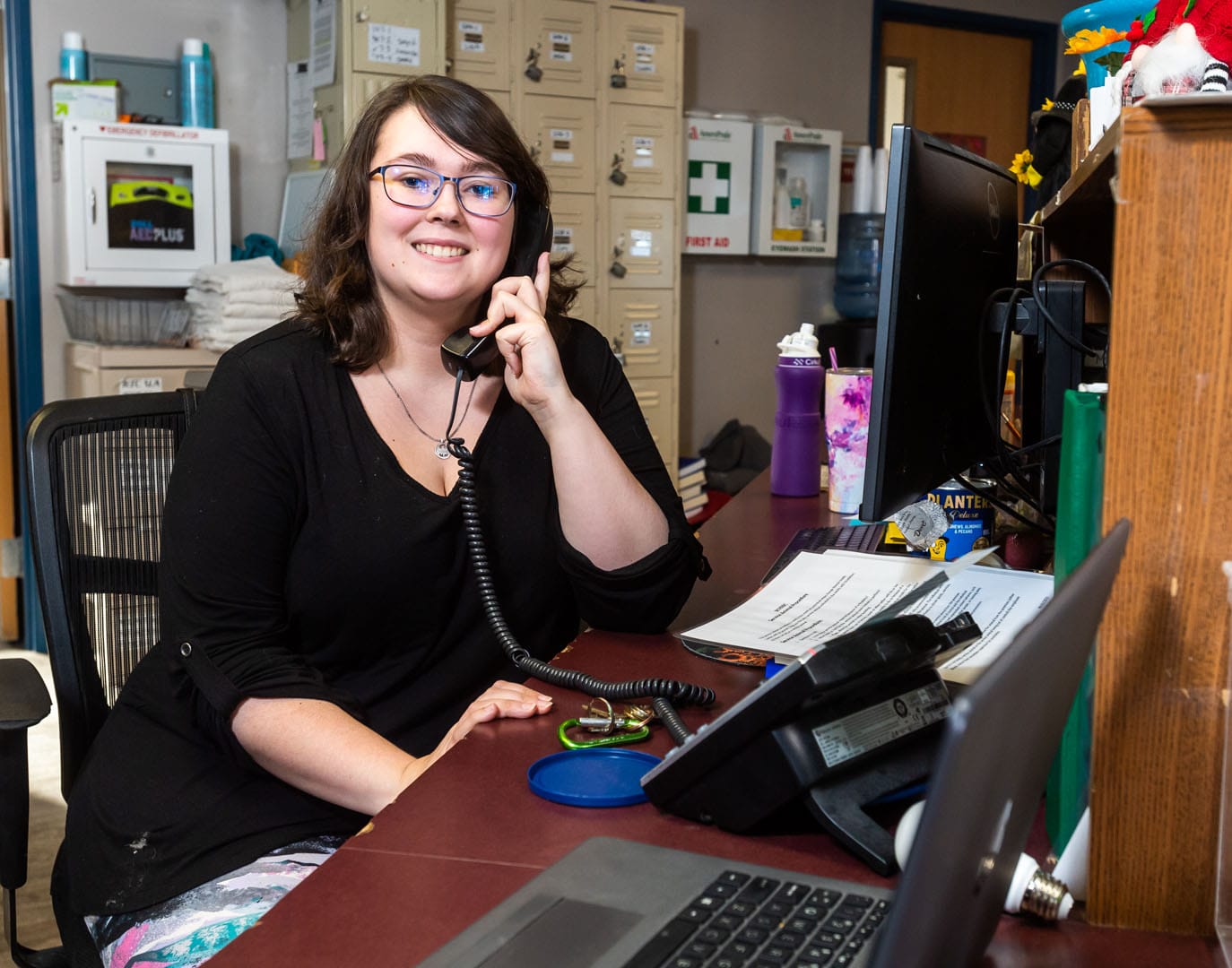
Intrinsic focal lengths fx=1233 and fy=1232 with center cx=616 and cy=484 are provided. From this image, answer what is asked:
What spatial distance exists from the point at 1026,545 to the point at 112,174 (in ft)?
9.84

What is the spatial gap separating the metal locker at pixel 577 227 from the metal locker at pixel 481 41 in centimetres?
45

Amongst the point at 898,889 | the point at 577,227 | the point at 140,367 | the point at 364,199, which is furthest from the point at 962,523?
the point at 577,227

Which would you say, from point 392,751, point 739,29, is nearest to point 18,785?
point 392,751

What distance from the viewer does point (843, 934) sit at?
660mm

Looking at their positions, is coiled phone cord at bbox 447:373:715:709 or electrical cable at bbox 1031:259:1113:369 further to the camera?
electrical cable at bbox 1031:259:1113:369

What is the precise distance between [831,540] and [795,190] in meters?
3.72

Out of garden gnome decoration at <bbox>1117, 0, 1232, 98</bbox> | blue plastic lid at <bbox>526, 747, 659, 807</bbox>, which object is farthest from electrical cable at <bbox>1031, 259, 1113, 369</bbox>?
blue plastic lid at <bbox>526, 747, 659, 807</bbox>

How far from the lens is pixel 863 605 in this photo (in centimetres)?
128

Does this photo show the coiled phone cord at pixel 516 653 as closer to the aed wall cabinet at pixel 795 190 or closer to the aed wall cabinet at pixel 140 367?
the aed wall cabinet at pixel 140 367

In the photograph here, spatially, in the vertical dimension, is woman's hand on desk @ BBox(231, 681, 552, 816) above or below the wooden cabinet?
below

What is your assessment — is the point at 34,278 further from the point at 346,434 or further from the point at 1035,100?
the point at 1035,100

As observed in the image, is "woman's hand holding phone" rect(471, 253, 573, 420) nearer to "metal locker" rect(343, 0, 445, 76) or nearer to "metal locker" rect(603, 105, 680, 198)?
"metal locker" rect(343, 0, 445, 76)

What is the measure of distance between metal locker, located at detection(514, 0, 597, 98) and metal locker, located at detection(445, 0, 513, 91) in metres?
0.05

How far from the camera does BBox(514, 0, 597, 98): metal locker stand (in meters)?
3.99
